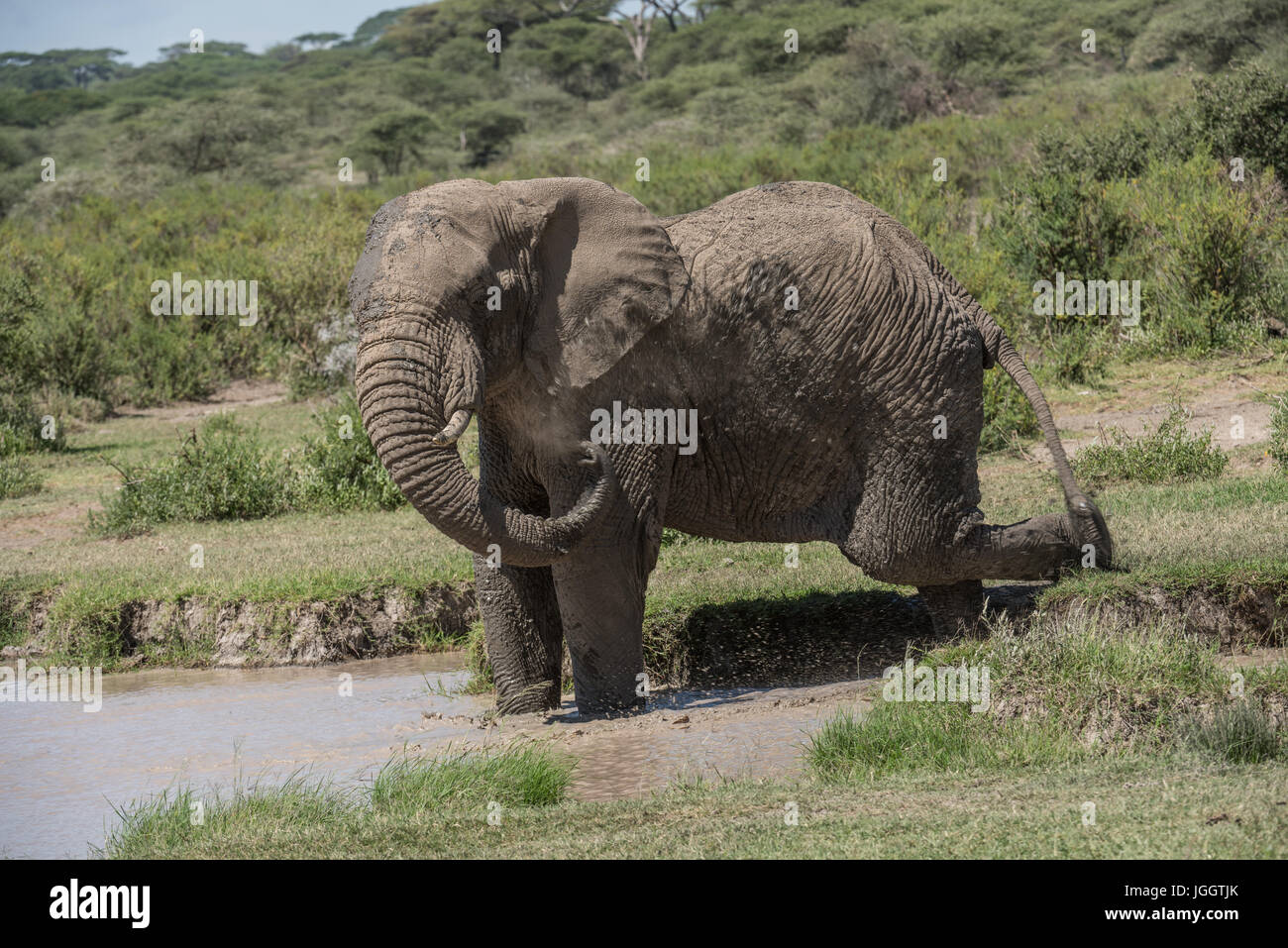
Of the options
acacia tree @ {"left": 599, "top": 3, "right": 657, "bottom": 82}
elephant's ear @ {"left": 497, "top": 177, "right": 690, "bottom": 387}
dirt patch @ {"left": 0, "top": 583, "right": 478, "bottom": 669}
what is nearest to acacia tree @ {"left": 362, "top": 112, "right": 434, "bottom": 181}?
acacia tree @ {"left": 599, "top": 3, "right": 657, "bottom": 82}

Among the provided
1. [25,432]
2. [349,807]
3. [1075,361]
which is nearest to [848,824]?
[349,807]

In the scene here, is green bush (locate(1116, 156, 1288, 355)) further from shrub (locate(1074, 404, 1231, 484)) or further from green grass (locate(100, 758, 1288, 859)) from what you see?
green grass (locate(100, 758, 1288, 859))

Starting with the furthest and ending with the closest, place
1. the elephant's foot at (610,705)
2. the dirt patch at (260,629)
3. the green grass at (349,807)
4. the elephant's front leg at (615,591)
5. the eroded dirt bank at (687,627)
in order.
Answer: the dirt patch at (260,629), the eroded dirt bank at (687,627), the elephant's foot at (610,705), the elephant's front leg at (615,591), the green grass at (349,807)

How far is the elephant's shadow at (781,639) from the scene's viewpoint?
28.4 ft

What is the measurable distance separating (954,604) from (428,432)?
3258mm

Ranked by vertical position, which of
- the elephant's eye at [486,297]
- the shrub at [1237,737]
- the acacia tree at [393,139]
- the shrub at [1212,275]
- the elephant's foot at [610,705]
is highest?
the acacia tree at [393,139]

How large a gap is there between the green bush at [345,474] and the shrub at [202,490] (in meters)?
0.28

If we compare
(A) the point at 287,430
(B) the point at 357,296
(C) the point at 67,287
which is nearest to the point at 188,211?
(C) the point at 67,287

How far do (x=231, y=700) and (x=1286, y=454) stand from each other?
7.69 metres

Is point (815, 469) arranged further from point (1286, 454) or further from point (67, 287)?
point (67, 287)

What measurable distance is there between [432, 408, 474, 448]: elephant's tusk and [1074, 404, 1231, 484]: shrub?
6857mm

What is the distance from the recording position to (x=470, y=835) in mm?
5590

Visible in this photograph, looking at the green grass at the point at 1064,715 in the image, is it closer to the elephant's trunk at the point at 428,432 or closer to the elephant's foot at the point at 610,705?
the elephant's foot at the point at 610,705

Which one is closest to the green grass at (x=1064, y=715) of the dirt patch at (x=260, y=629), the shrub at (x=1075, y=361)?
the dirt patch at (x=260, y=629)
